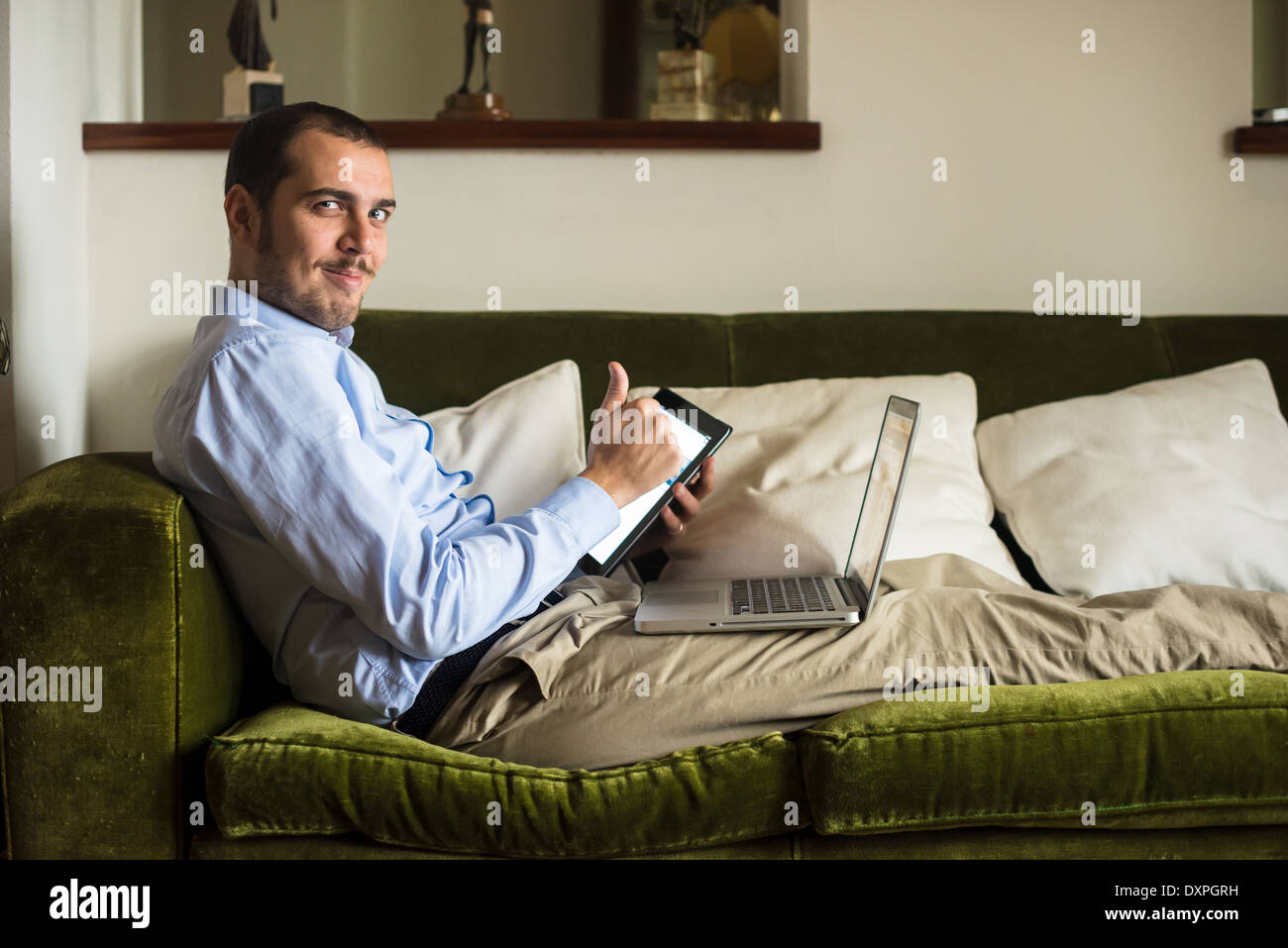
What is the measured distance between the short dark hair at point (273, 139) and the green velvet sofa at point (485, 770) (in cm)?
36

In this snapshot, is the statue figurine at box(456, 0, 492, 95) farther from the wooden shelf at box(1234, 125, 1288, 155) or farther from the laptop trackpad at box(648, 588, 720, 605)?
the wooden shelf at box(1234, 125, 1288, 155)

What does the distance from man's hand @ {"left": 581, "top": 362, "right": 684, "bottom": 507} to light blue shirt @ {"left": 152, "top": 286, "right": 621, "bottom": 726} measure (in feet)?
0.13

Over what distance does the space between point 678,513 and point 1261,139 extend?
4.98 ft

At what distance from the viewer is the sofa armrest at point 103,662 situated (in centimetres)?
106

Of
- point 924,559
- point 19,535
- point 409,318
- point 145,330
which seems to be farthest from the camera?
point 145,330

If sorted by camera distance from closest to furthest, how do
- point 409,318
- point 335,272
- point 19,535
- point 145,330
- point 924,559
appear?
point 19,535, point 335,272, point 924,559, point 409,318, point 145,330

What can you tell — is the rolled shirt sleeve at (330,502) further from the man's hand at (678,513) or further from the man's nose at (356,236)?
the man's hand at (678,513)

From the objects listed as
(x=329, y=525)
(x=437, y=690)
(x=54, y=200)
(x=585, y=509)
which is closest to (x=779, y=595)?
(x=585, y=509)

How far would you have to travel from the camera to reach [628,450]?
4.21ft

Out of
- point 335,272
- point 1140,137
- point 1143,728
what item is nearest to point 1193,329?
point 1140,137

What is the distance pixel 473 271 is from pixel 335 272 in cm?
91

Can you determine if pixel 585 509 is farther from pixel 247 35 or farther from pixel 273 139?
pixel 247 35

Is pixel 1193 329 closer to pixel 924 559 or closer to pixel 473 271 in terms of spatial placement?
pixel 924 559
